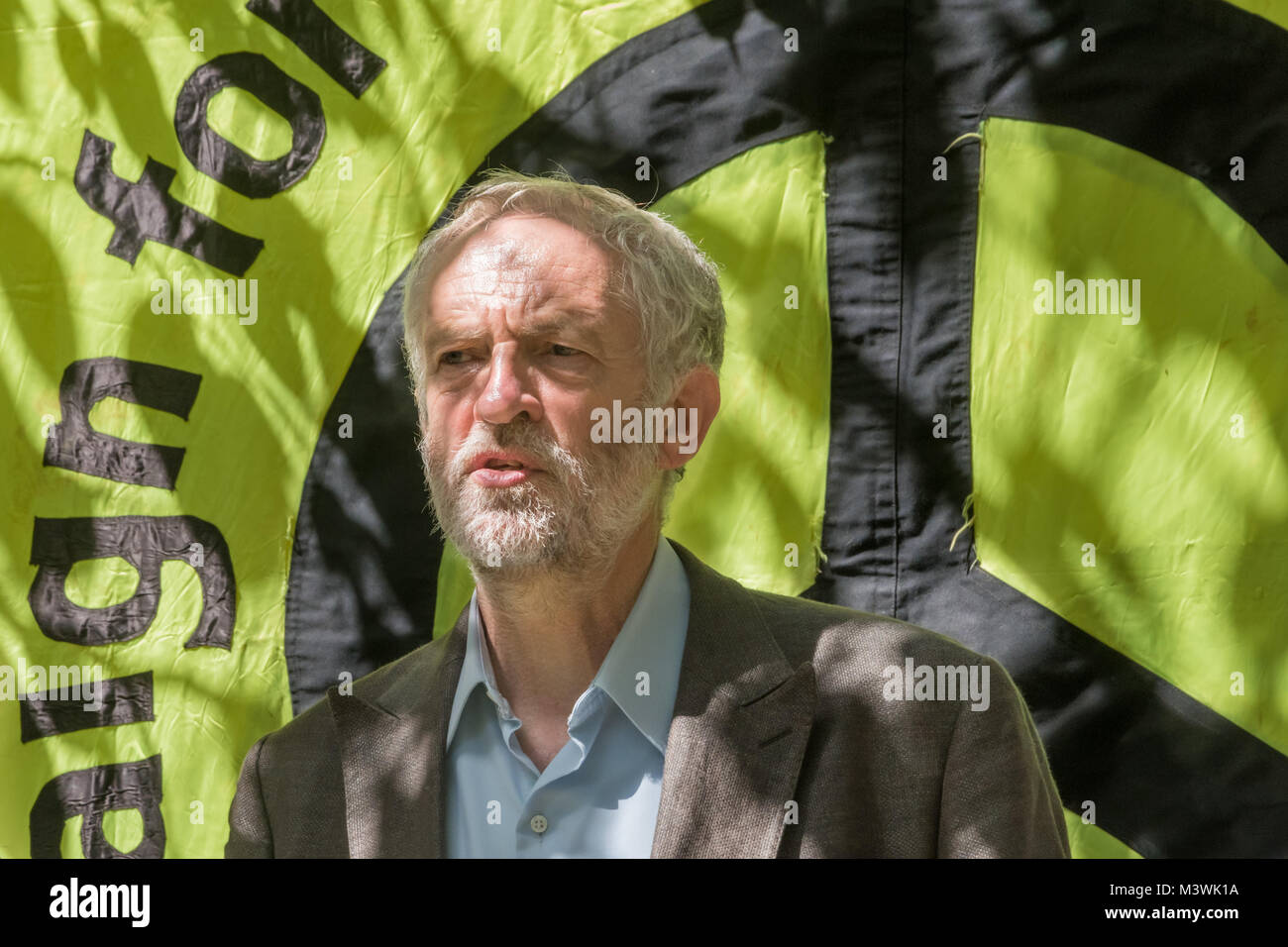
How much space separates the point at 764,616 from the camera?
1.83 m

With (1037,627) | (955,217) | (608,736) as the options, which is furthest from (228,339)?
(1037,627)

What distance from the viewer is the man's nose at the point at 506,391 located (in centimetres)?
171

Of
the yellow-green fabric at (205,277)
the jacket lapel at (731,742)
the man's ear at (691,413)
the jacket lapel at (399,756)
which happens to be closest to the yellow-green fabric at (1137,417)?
the man's ear at (691,413)

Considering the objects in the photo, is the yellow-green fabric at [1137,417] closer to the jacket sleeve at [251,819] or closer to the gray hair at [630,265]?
the gray hair at [630,265]

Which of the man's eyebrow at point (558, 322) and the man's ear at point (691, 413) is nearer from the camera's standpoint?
the man's eyebrow at point (558, 322)

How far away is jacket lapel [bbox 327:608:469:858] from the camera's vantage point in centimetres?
169

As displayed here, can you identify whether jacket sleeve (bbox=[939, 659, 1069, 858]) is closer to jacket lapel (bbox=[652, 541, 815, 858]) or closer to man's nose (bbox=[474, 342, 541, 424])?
jacket lapel (bbox=[652, 541, 815, 858])

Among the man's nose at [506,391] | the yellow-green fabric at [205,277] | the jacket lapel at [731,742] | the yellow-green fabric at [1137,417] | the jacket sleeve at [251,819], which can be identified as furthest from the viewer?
the yellow-green fabric at [205,277]

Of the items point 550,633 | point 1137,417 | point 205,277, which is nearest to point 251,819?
point 550,633

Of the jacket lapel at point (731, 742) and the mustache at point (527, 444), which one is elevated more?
the mustache at point (527, 444)

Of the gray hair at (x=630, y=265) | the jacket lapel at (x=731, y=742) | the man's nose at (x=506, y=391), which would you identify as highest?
the gray hair at (x=630, y=265)

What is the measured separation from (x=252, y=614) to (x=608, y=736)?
46.0 inches

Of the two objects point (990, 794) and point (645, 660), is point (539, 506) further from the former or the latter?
point (990, 794)

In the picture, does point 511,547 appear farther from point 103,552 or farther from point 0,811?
point 0,811
